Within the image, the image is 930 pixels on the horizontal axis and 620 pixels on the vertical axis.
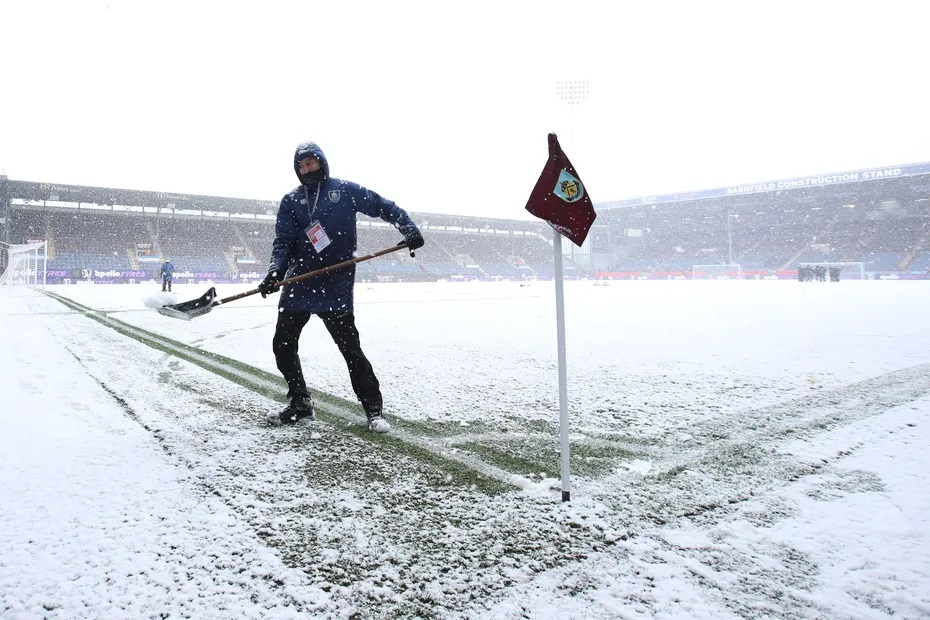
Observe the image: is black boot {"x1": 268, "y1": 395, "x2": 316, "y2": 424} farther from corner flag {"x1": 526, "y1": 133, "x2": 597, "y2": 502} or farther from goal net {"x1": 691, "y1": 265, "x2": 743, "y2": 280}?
goal net {"x1": 691, "y1": 265, "x2": 743, "y2": 280}

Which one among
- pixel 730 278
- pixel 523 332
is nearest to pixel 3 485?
pixel 523 332

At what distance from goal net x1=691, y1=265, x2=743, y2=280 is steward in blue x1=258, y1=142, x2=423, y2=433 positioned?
52.4 m

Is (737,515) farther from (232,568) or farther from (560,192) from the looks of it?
(232,568)

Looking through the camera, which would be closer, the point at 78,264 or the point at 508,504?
the point at 508,504

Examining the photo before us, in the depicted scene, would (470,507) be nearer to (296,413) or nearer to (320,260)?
(296,413)

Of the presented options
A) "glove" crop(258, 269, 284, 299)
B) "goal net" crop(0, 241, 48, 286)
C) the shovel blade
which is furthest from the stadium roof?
"goal net" crop(0, 241, 48, 286)

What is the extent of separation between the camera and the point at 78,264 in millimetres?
37000

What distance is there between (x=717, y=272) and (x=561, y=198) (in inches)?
2127

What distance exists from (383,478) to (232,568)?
2.54ft

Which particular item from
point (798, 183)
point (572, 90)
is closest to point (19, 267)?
point (572, 90)

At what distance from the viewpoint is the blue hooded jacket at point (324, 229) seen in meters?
2.97

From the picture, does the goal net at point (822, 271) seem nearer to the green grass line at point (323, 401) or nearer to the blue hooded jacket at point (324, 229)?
the green grass line at point (323, 401)

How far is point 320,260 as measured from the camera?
304 cm

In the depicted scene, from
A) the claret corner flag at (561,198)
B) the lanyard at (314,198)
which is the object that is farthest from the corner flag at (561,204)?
the lanyard at (314,198)
